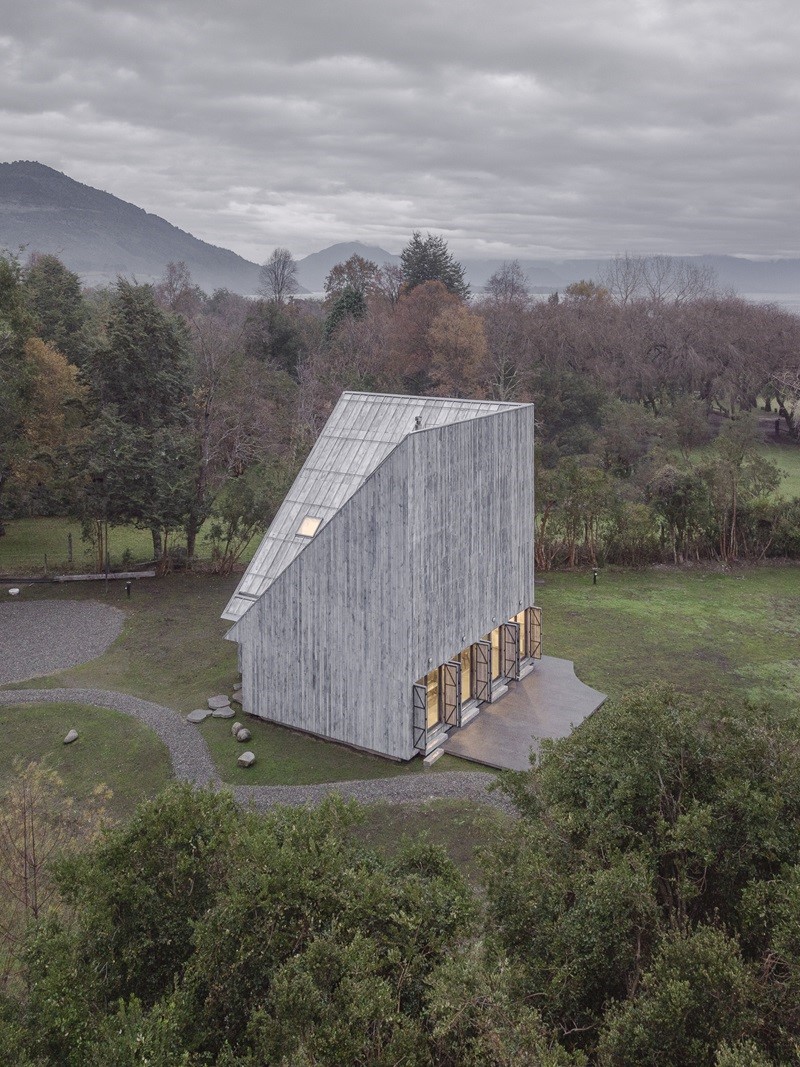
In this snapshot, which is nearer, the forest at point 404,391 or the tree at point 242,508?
the forest at point 404,391

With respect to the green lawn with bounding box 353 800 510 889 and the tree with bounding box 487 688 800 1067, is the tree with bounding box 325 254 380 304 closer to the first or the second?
the green lawn with bounding box 353 800 510 889

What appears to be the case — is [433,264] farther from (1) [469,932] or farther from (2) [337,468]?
(1) [469,932]

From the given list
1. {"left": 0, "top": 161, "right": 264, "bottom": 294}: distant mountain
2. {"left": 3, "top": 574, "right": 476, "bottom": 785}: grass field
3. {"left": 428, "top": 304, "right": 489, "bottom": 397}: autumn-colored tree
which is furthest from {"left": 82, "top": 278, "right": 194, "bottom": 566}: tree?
{"left": 0, "top": 161, "right": 264, "bottom": 294}: distant mountain

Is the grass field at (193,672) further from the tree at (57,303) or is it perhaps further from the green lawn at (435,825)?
the tree at (57,303)

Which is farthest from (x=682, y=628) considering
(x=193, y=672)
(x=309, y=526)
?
(x=193, y=672)

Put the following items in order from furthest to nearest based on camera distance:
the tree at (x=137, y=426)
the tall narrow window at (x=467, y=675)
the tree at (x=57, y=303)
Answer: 1. the tree at (x=57, y=303)
2. the tree at (x=137, y=426)
3. the tall narrow window at (x=467, y=675)

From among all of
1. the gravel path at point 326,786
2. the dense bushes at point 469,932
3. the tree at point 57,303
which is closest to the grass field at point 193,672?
the gravel path at point 326,786

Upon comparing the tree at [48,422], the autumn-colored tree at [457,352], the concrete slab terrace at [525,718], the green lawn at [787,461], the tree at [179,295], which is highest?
the tree at [179,295]
